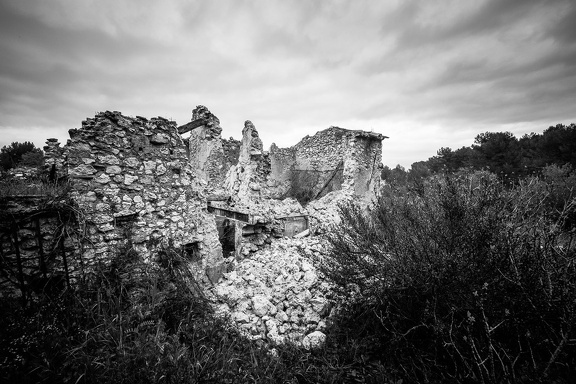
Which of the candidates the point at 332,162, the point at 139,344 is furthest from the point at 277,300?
the point at 332,162

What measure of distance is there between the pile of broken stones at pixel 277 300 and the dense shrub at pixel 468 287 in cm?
56

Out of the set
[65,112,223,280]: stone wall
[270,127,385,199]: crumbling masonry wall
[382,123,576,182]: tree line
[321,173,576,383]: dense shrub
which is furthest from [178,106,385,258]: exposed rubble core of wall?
[382,123,576,182]: tree line

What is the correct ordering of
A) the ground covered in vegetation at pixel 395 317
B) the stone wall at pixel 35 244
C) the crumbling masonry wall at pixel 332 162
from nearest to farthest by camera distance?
the ground covered in vegetation at pixel 395 317 < the stone wall at pixel 35 244 < the crumbling masonry wall at pixel 332 162

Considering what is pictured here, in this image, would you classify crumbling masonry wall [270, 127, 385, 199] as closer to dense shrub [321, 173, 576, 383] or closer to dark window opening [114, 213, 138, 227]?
dense shrub [321, 173, 576, 383]

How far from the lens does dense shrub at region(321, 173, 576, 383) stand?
2.15 m

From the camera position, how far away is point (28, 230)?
9.41 feet

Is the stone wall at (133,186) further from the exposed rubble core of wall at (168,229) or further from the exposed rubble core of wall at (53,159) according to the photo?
the exposed rubble core of wall at (53,159)

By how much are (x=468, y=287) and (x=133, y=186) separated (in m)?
4.81

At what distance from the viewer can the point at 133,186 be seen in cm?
369

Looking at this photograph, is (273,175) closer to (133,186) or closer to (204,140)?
(204,140)

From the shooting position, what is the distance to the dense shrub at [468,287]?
2154mm

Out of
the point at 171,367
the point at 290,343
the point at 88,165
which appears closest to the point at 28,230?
the point at 88,165

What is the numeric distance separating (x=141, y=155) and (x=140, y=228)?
1.22m

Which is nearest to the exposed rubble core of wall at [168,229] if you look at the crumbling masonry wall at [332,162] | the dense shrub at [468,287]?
the dense shrub at [468,287]
